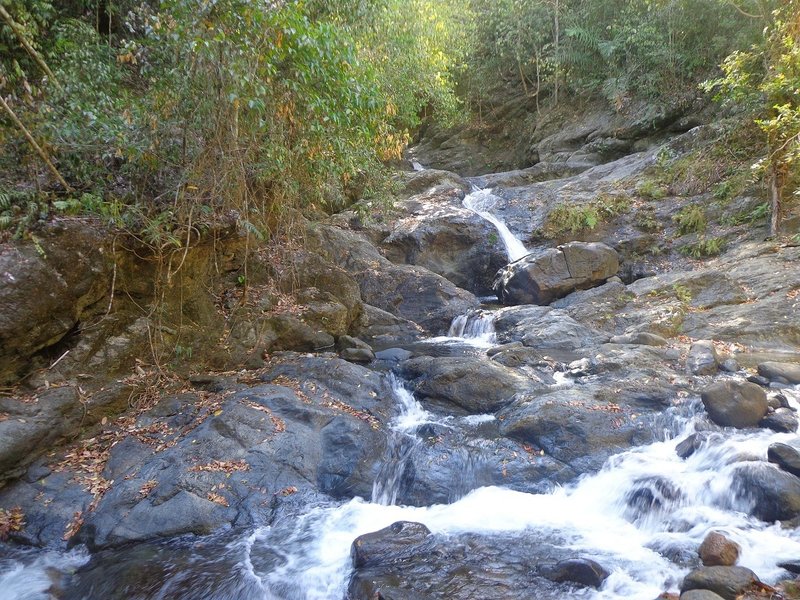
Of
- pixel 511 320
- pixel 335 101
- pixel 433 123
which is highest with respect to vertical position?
pixel 433 123

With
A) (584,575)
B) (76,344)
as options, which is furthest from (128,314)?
(584,575)

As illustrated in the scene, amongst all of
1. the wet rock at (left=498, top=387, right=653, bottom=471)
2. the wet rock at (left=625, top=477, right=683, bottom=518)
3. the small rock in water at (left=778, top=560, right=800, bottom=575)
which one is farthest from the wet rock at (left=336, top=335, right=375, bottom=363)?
the small rock in water at (left=778, top=560, right=800, bottom=575)

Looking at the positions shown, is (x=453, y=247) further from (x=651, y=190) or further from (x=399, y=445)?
(x=399, y=445)

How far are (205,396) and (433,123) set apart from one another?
876 inches

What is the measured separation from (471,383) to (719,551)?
3.89 m

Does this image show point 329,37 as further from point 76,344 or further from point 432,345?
point 432,345

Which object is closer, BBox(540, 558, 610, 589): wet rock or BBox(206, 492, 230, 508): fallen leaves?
BBox(540, 558, 610, 589): wet rock

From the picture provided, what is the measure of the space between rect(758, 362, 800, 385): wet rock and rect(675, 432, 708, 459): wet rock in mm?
2160

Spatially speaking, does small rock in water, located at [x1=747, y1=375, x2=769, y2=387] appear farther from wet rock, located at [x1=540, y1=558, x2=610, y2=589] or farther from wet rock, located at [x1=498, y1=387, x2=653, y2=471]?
wet rock, located at [x1=540, y1=558, x2=610, y2=589]

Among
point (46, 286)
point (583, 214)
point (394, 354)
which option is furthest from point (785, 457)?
point (583, 214)

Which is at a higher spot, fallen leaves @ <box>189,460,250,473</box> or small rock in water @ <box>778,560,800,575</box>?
small rock in water @ <box>778,560,800,575</box>

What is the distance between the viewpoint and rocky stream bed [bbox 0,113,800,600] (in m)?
4.96

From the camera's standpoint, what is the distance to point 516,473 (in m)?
6.42

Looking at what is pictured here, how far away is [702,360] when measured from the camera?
327 inches
